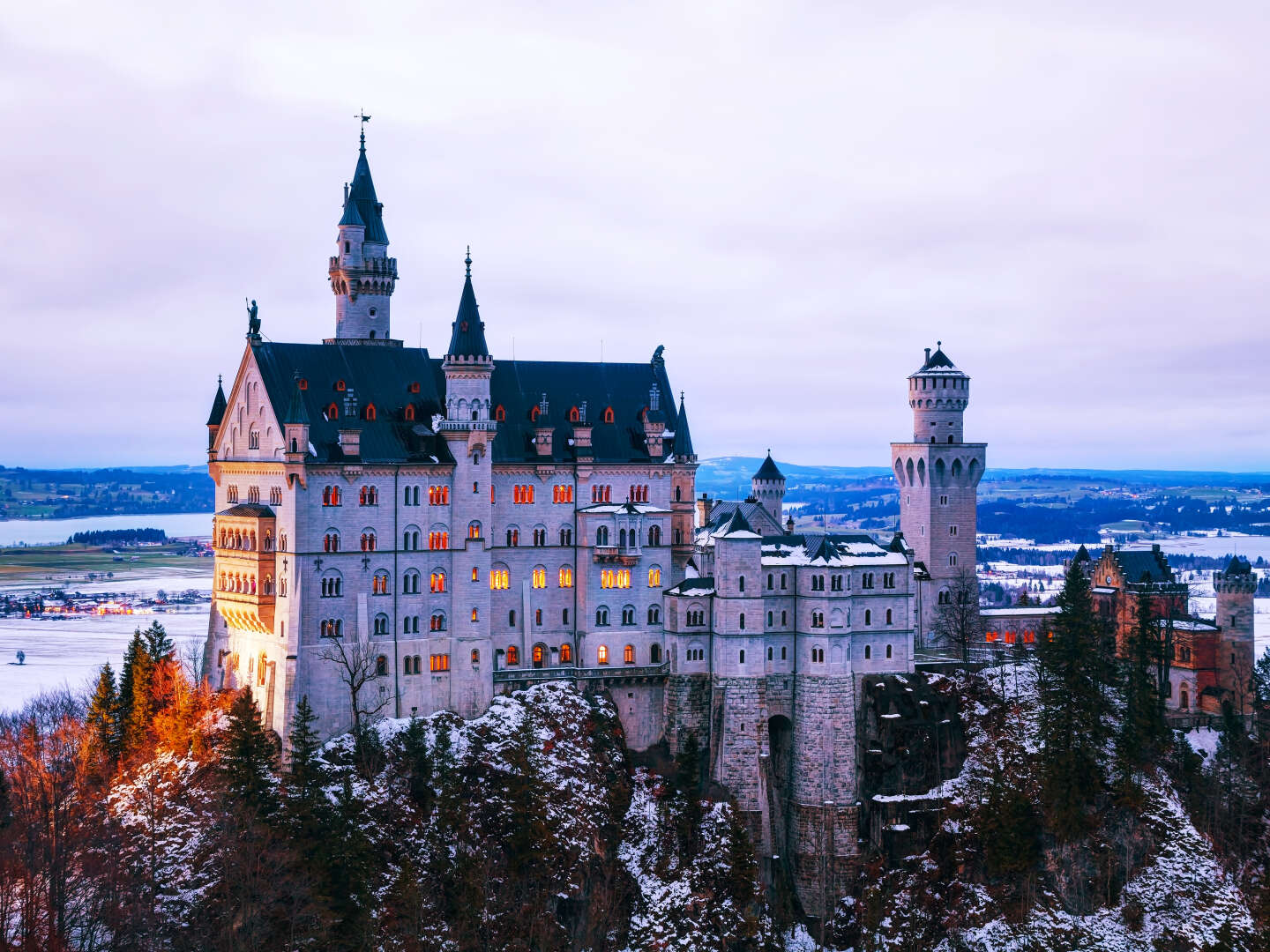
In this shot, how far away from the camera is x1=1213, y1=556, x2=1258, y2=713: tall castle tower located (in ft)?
370

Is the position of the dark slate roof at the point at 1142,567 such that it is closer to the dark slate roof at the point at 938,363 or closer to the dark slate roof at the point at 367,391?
Answer: the dark slate roof at the point at 938,363

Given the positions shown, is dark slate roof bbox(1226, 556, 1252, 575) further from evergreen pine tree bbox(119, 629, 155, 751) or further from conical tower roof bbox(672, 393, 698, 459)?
evergreen pine tree bbox(119, 629, 155, 751)

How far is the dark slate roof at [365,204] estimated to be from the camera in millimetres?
112125

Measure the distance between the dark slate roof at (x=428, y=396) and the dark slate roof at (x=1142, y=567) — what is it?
134ft

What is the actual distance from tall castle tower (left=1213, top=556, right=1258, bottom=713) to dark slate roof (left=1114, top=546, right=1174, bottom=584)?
23.3 feet

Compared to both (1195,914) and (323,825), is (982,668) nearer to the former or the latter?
(1195,914)

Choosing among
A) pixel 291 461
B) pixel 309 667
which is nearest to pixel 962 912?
pixel 309 667

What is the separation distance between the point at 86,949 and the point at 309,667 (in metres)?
27.6

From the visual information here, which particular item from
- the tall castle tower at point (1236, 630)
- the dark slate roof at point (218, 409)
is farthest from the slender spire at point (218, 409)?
the tall castle tower at point (1236, 630)

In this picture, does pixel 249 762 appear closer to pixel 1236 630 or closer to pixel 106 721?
pixel 106 721

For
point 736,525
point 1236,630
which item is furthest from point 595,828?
point 1236,630

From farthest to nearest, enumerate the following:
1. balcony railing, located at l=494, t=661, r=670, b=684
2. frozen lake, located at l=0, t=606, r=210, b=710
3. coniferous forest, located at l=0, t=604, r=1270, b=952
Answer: frozen lake, located at l=0, t=606, r=210, b=710
balcony railing, located at l=494, t=661, r=670, b=684
coniferous forest, located at l=0, t=604, r=1270, b=952

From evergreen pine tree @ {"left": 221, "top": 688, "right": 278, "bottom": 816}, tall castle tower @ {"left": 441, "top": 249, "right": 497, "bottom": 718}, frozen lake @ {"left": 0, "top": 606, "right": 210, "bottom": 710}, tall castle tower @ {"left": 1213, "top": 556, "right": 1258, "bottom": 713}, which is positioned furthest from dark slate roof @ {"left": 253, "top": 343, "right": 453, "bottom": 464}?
tall castle tower @ {"left": 1213, "top": 556, "right": 1258, "bottom": 713}

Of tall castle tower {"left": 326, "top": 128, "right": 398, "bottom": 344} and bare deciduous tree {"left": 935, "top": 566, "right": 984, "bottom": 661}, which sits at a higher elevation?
tall castle tower {"left": 326, "top": 128, "right": 398, "bottom": 344}
